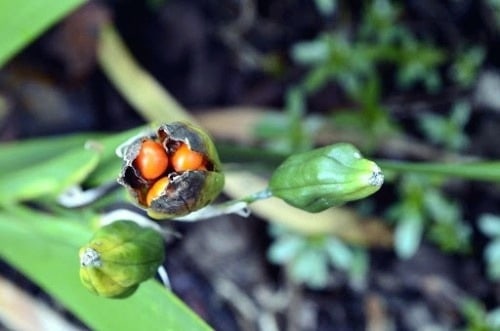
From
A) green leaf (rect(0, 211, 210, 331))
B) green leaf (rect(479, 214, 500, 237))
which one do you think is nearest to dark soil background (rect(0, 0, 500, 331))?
green leaf (rect(479, 214, 500, 237))

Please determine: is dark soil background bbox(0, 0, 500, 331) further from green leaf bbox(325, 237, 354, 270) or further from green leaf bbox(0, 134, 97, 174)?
Answer: green leaf bbox(0, 134, 97, 174)

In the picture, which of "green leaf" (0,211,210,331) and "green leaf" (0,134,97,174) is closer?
"green leaf" (0,211,210,331)

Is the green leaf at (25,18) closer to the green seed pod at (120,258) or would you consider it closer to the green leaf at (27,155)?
the green leaf at (27,155)

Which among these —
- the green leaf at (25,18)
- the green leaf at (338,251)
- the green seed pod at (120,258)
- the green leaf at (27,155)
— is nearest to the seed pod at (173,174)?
the green seed pod at (120,258)

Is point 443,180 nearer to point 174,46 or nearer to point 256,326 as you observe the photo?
point 256,326

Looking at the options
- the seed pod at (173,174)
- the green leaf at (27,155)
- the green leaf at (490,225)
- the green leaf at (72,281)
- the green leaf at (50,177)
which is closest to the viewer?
the seed pod at (173,174)

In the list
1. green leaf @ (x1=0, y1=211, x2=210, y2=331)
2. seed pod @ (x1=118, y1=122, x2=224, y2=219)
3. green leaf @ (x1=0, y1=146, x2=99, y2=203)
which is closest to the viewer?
seed pod @ (x1=118, y1=122, x2=224, y2=219)
